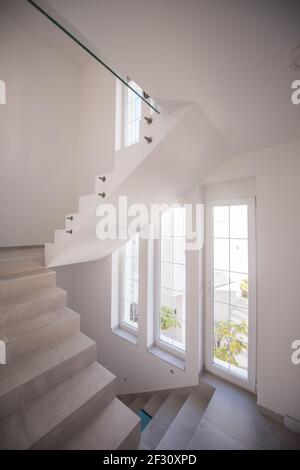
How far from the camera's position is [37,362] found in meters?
1.62

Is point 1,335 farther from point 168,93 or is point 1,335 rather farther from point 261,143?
point 261,143

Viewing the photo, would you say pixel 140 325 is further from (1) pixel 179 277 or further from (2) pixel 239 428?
(2) pixel 239 428

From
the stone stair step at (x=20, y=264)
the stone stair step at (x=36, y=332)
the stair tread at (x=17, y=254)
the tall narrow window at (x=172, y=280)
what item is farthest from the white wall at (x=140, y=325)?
the stone stair step at (x=36, y=332)

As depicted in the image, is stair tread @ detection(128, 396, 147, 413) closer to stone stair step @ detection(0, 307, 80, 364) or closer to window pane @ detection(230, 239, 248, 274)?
stone stair step @ detection(0, 307, 80, 364)

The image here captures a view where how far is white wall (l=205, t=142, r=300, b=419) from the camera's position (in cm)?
179

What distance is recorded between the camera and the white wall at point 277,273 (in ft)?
5.86

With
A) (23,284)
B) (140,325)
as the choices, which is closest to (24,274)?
(23,284)

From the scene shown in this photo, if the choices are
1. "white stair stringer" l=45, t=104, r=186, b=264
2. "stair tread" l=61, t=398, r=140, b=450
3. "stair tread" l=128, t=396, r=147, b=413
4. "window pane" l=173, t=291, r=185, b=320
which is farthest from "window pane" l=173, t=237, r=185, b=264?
"stair tread" l=128, t=396, r=147, b=413

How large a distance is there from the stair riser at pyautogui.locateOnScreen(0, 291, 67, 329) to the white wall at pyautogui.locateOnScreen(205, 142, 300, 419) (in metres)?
2.01

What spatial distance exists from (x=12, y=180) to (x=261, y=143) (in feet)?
10.9

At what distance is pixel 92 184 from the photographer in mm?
3490

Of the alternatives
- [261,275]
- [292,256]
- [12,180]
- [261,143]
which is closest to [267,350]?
[261,275]

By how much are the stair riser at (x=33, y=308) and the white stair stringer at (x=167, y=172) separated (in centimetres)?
54

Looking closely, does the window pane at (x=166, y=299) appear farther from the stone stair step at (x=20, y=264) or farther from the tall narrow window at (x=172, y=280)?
the stone stair step at (x=20, y=264)
